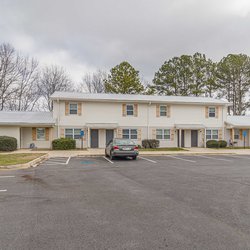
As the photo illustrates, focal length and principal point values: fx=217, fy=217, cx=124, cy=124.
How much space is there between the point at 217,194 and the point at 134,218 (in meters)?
3.10

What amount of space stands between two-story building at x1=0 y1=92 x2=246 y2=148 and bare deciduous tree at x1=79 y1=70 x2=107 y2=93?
754 inches

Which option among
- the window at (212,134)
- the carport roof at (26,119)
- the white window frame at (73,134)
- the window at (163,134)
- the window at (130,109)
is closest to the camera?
the carport roof at (26,119)

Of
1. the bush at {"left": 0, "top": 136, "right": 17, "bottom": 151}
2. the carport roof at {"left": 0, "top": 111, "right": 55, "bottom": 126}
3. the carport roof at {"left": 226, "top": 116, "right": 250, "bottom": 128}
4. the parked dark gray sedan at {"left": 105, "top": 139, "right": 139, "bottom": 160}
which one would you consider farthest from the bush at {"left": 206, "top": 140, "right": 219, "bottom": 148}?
the bush at {"left": 0, "top": 136, "right": 17, "bottom": 151}

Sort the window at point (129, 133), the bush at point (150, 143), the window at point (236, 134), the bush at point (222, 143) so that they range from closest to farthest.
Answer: the bush at point (150, 143) → the window at point (129, 133) → the bush at point (222, 143) → the window at point (236, 134)

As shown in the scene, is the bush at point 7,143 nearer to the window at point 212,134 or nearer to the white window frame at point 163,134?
the white window frame at point 163,134

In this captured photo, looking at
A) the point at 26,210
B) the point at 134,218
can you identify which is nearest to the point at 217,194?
the point at 134,218

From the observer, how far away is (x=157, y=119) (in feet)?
81.0

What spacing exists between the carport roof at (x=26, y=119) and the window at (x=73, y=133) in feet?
5.99

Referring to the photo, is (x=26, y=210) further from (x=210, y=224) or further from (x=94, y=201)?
(x=210, y=224)

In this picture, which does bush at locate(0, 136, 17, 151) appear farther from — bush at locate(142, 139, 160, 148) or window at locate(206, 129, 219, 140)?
window at locate(206, 129, 219, 140)

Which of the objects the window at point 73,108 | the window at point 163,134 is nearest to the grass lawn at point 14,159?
the window at point 73,108

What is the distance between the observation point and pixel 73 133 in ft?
75.0

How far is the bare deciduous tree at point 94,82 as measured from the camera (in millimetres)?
43394

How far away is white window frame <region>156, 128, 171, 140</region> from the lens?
24.7 meters
